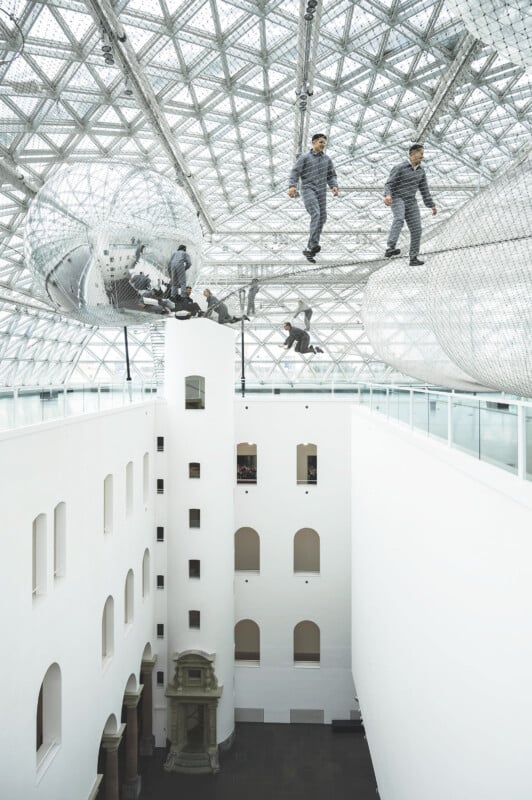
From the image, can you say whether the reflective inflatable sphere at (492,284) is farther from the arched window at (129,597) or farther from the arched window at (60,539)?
the arched window at (129,597)

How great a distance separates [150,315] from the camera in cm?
467

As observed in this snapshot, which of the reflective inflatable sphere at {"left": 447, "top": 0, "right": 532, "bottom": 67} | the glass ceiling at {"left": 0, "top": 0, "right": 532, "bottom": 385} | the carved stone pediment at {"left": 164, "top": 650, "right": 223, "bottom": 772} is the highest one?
the glass ceiling at {"left": 0, "top": 0, "right": 532, "bottom": 385}

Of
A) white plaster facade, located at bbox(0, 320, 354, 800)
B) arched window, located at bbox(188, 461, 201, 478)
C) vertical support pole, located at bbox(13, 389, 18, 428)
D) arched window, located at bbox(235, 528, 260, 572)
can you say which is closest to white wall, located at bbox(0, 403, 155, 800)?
white plaster facade, located at bbox(0, 320, 354, 800)

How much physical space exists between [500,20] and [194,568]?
2004cm

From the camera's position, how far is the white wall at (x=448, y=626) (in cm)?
522

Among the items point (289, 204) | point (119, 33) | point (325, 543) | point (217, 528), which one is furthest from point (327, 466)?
point (119, 33)

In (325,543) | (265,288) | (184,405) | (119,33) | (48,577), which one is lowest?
(325,543)

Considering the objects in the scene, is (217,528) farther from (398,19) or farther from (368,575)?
(398,19)

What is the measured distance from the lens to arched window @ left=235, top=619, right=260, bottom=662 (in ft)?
76.9

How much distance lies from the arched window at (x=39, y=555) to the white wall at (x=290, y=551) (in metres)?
11.4

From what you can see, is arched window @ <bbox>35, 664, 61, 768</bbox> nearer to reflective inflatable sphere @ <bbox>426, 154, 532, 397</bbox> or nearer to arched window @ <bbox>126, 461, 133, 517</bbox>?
arched window @ <bbox>126, 461, 133, 517</bbox>

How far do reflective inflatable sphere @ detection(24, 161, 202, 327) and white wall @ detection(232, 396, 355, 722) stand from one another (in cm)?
1728

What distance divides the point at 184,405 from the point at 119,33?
1287 cm

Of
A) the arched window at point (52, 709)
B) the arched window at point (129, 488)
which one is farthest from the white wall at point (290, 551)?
the arched window at point (52, 709)
